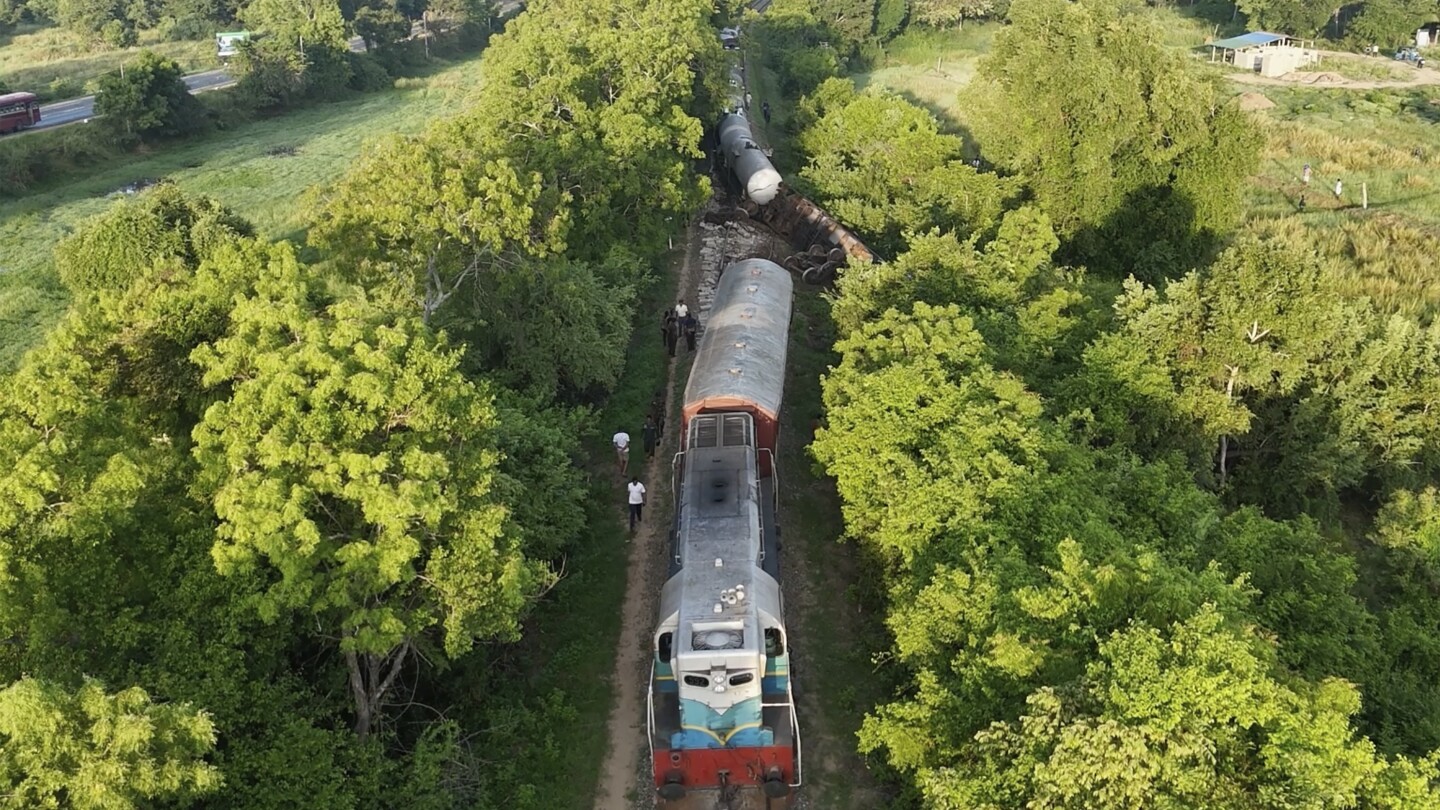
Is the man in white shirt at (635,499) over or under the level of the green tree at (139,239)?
under

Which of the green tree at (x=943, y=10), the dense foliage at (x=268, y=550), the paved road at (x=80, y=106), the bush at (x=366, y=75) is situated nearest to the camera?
the dense foliage at (x=268, y=550)

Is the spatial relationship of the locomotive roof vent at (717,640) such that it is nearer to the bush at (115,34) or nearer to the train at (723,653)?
the train at (723,653)

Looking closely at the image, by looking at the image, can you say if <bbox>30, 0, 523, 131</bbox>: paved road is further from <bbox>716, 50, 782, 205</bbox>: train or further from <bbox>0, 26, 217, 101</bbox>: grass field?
<bbox>716, 50, 782, 205</bbox>: train

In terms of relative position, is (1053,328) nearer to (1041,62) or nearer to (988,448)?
(988,448)

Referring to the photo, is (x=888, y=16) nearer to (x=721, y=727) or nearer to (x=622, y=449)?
(x=622, y=449)

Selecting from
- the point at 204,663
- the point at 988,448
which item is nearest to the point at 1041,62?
the point at 988,448

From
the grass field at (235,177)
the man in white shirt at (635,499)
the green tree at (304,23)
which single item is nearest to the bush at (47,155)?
the grass field at (235,177)
